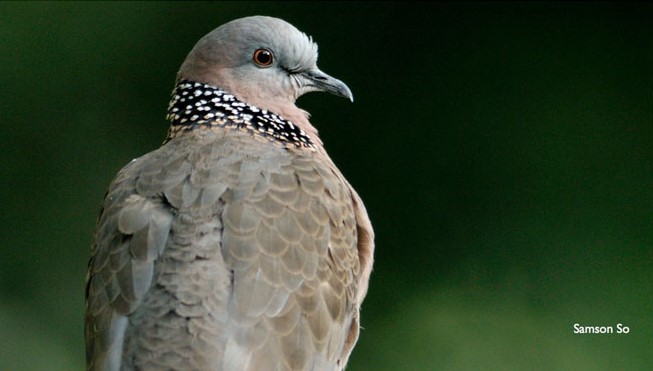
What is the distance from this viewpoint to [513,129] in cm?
623

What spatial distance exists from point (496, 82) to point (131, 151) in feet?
6.47

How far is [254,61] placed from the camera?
4184mm

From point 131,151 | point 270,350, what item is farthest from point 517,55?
point 270,350

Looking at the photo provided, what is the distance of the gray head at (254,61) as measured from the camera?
13.7 feet

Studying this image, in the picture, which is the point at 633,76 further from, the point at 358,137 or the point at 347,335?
the point at 347,335

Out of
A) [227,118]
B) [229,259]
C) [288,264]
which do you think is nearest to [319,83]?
[227,118]

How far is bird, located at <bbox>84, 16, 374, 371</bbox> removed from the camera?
3314mm

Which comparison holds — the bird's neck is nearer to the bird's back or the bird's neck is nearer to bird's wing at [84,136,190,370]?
the bird's back

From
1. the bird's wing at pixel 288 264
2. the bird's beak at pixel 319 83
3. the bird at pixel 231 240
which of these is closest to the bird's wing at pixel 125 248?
the bird at pixel 231 240

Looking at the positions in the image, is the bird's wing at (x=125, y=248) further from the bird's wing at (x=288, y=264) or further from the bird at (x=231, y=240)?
the bird's wing at (x=288, y=264)

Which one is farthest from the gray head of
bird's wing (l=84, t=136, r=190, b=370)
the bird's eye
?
bird's wing (l=84, t=136, r=190, b=370)

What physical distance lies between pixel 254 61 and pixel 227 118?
→ 0.81ft

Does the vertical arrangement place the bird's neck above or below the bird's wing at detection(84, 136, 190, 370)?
above

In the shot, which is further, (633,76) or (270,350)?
(633,76)
